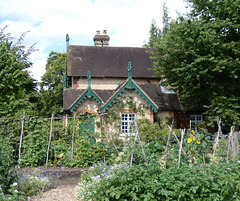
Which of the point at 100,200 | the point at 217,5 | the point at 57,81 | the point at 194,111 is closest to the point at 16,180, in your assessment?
the point at 100,200

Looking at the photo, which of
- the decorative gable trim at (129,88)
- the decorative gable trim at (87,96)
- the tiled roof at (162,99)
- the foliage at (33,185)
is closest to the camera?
the foliage at (33,185)

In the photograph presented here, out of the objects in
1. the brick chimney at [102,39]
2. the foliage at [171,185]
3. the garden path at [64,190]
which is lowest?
the garden path at [64,190]

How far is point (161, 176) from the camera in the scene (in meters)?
6.04

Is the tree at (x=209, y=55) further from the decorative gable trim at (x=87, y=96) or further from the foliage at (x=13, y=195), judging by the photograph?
the foliage at (x=13, y=195)

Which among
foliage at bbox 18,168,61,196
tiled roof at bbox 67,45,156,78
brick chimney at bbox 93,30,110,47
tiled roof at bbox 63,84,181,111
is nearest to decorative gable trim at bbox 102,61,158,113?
tiled roof at bbox 63,84,181,111

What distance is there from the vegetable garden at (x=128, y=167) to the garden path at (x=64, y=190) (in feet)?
0.85

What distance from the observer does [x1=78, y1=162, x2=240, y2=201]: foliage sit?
569cm

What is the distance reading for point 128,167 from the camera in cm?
642

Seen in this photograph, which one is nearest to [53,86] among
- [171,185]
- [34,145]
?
[34,145]

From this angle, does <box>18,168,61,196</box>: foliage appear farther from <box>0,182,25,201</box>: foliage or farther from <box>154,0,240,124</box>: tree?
<box>154,0,240,124</box>: tree

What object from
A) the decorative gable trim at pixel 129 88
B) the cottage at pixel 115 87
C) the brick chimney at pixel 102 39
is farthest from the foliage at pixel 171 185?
the brick chimney at pixel 102 39

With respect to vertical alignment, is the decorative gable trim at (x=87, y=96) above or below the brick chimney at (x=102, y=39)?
below

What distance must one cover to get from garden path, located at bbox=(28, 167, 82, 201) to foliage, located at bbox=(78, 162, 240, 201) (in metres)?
1.10

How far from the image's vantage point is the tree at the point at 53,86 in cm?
2720
